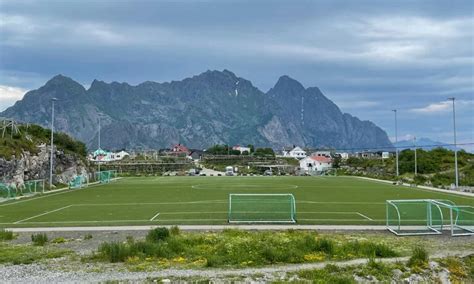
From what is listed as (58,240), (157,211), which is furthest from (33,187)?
(58,240)

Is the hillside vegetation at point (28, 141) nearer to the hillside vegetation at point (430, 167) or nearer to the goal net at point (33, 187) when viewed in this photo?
the goal net at point (33, 187)

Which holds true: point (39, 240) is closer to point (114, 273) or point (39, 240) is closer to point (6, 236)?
point (6, 236)

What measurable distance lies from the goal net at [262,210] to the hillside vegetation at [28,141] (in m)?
27.4

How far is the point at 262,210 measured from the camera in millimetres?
25484

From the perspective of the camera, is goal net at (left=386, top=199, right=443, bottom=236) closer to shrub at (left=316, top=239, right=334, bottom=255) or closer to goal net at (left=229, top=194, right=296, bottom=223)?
goal net at (left=229, top=194, right=296, bottom=223)

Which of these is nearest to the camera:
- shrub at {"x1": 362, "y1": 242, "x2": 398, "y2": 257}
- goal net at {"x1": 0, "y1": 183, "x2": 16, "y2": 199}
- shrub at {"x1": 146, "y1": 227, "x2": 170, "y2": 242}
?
shrub at {"x1": 362, "y1": 242, "x2": 398, "y2": 257}

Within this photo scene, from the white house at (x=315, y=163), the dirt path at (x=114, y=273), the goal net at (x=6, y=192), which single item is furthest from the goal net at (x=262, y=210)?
the white house at (x=315, y=163)

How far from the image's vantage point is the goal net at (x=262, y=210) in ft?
75.5

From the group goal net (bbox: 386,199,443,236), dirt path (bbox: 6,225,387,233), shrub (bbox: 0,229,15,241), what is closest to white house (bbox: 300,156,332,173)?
goal net (bbox: 386,199,443,236)

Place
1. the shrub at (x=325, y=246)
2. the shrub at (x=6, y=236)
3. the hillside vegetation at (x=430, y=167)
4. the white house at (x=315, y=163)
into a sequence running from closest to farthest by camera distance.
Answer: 1. the shrub at (x=325, y=246)
2. the shrub at (x=6, y=236)
3. the hillside vegetation at (x=430, y=167)
4. the white house at (x=315, y=163)

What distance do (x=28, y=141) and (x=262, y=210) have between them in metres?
36.1

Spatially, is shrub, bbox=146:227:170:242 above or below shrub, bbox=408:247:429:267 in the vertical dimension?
above

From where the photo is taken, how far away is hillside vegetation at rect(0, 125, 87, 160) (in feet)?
151

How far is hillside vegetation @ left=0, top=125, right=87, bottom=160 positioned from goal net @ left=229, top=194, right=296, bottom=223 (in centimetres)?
2741
